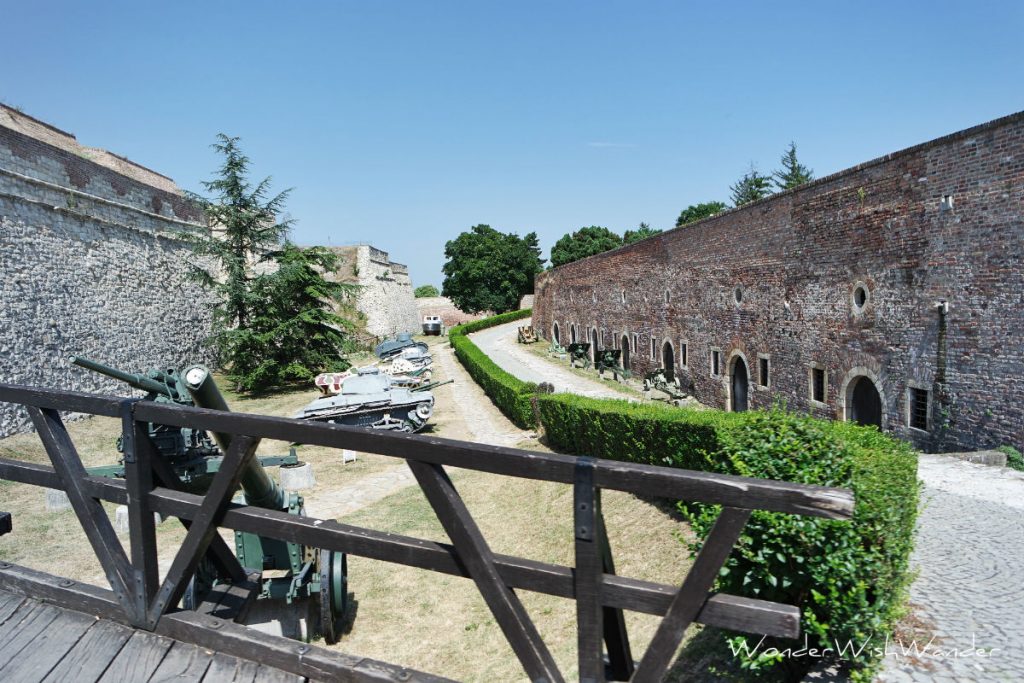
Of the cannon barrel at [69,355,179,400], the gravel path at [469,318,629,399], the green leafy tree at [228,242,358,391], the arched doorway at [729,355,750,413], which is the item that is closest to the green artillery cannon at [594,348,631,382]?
the gravel path at [469,318,629,399]

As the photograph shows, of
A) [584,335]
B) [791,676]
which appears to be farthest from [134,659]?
[584,335]

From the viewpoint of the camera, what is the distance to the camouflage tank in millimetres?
13430

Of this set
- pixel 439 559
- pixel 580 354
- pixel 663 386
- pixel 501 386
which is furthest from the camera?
pixel 580 354

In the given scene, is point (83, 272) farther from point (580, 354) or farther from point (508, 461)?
point (580, 354)

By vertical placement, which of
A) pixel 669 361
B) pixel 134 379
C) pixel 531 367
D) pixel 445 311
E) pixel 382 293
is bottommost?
pixel 531 367

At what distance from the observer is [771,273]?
1506cm

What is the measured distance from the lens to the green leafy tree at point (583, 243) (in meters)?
57.7

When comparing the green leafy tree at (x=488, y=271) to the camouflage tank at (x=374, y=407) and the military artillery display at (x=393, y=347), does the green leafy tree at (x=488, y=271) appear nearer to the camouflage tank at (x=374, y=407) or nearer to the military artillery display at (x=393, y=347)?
the military artillery display at (x=393, y=347)

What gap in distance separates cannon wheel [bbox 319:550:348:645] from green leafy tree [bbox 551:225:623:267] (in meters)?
52.8

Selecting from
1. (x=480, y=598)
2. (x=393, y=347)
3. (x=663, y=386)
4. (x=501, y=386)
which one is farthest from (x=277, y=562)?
(x=393, y=347)

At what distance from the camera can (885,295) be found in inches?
455

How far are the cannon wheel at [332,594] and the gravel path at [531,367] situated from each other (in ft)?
34.9

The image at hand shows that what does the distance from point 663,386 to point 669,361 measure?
2.06 metres

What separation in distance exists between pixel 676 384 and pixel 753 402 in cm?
425
